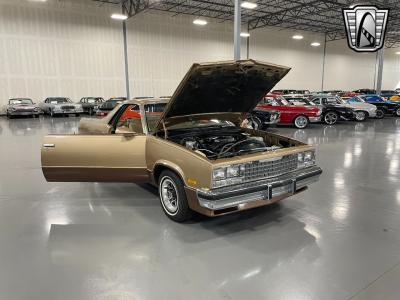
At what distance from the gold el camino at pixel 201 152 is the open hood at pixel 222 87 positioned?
1 cm

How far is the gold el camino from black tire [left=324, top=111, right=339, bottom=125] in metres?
10.8

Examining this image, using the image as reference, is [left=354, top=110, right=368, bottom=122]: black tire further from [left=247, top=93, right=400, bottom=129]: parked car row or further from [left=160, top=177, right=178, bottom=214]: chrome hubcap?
[left=160, top=177, right=178, bottom=214]: chrome hubcap

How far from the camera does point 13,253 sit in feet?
9.46

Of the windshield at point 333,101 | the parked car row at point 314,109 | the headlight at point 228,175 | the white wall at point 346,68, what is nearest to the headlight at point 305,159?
the headlight at point 228,175

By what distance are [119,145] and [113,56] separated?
19648 millimetres

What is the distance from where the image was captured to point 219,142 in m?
4.09

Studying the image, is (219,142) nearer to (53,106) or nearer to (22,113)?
(53,106)

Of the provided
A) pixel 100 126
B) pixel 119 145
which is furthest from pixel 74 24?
pixel 119 145

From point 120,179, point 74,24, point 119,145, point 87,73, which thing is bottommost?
point 120,179

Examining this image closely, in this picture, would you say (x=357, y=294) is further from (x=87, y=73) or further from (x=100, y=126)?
(x=87, y=73)

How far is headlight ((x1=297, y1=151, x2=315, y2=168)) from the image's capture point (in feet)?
11.8

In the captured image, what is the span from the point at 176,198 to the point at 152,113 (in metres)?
1.44

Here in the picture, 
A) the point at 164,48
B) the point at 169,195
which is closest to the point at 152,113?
the point at 169,195

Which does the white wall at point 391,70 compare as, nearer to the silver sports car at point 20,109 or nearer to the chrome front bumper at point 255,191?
the silver sports car at point 20,109
